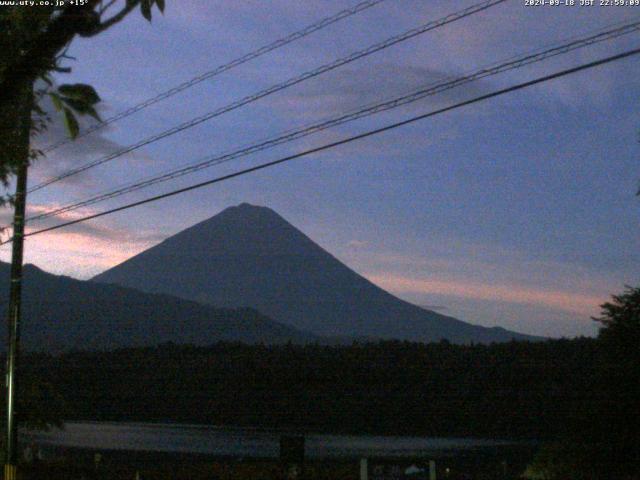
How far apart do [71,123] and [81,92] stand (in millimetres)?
735

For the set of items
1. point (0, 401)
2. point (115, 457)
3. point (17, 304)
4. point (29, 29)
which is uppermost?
point (29, 29)

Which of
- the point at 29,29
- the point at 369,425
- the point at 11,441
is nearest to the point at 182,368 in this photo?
the point at 369,425

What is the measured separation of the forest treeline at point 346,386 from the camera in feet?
223

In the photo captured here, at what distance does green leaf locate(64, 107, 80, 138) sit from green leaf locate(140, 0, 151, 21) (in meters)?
1.45

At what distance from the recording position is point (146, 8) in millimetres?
8180

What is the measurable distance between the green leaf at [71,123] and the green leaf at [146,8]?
1.45 metres

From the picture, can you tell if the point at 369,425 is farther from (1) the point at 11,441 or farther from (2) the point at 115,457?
(1) the point at 11,441

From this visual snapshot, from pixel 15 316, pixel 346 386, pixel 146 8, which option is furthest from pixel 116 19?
pixel 346 386

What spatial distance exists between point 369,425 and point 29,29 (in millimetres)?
62231

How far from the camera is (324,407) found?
255ft

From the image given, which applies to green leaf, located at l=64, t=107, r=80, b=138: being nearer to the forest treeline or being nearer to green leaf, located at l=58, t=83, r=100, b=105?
green leaf, located at l=58, t=83, r=100, b=105

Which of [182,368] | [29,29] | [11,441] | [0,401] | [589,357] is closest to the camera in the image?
[29,29]

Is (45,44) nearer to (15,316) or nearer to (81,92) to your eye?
(81,92)

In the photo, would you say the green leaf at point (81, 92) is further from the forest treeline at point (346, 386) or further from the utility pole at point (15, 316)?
the forest treeline at point (346, 386)
